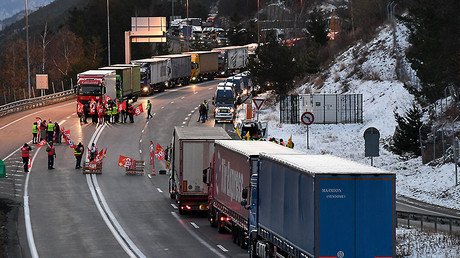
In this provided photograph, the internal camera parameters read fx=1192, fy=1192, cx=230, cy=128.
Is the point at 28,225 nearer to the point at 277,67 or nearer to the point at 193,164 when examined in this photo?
the point at 193,164

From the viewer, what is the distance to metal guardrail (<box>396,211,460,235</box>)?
3597 centimetres

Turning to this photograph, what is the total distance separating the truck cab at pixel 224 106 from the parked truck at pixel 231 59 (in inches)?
1796

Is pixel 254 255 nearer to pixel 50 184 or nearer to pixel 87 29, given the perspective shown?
pixel 50 184

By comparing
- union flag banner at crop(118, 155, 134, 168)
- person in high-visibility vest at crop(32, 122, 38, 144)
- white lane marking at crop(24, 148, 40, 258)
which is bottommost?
white lane marking at crop(24, 148, 40, 258)

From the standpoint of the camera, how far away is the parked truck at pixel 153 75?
98.9m

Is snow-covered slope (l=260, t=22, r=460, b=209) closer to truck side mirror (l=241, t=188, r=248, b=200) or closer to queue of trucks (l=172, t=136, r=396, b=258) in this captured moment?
truck side mirror (l=241, t=188, r=248, b=200)

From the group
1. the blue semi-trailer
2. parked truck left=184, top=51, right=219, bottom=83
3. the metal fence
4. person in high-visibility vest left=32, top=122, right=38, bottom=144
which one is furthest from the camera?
parked truck left=184, top=51, right=219, bottom=83

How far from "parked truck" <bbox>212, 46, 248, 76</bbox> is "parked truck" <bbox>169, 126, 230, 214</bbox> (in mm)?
84025

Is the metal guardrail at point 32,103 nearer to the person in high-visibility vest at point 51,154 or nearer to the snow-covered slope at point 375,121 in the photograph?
the snow-covered slope at point 375,121

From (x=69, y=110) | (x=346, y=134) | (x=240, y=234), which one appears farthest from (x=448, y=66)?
(x=69, y=110)

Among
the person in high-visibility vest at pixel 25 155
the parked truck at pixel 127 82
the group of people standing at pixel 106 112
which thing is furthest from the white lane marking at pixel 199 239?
the parked truck at pixel 127 82

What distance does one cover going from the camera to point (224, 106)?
78625mm

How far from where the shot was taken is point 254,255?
30.1m

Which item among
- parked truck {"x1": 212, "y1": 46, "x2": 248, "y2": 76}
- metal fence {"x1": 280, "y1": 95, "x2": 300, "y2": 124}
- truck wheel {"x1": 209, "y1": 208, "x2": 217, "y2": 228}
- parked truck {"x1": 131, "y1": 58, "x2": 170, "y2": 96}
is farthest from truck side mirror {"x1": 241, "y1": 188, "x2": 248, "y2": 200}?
parked truck {"x1": 212, "y1": 46, "x2": 248, "y2": 76}
